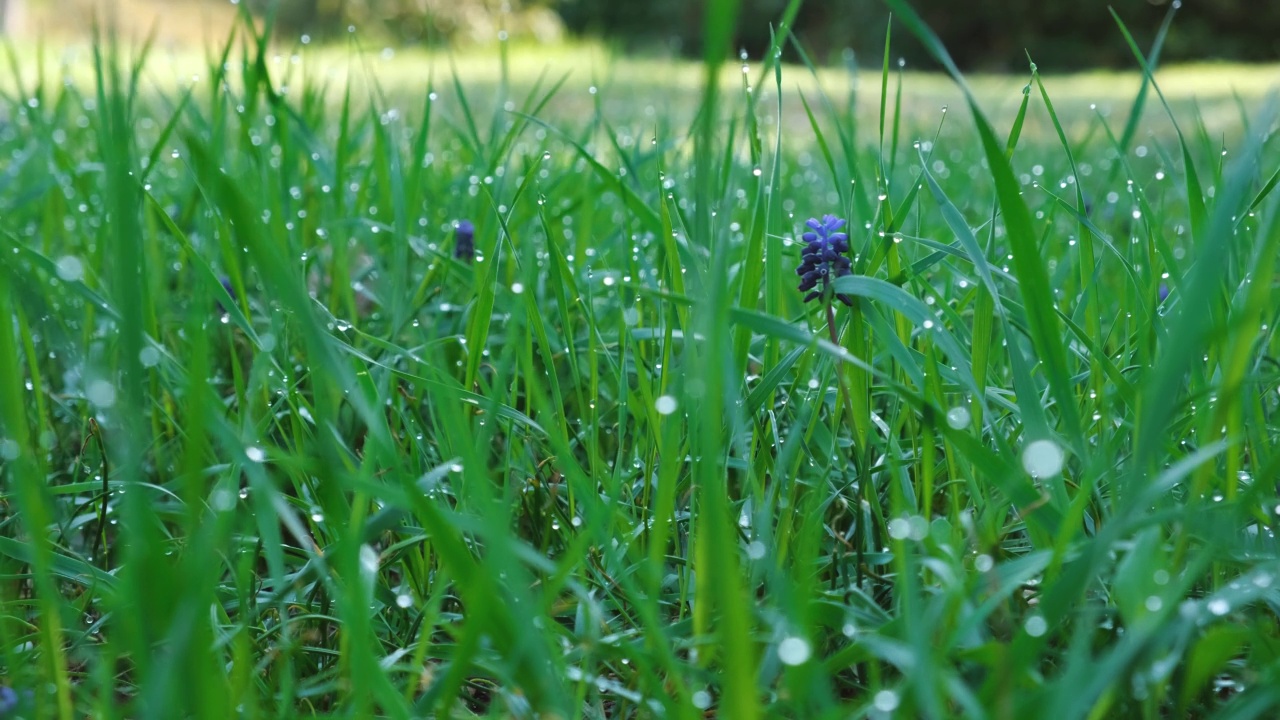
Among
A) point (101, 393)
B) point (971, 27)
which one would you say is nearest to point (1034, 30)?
point (971, 27)

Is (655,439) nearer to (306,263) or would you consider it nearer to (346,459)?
(346,459)

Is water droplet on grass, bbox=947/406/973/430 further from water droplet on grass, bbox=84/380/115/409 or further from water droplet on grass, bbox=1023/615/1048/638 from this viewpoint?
water droplet on grass, bbox=84/380/115/409

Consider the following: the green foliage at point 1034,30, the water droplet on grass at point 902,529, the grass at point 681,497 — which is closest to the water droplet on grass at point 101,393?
the grass at point 681,497

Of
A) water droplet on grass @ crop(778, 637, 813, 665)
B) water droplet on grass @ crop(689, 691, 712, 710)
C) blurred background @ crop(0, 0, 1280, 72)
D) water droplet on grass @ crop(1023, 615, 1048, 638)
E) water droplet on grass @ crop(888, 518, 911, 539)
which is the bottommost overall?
water droplet on grass @ crop(689, 691, 712, 710)

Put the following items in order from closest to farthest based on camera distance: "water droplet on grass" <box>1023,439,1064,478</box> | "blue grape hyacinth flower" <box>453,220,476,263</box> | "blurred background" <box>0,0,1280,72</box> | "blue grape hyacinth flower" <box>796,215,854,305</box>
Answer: "water droplet on grass" <box>1023,439,1064,478</box>, "blue grape hyacinth flower" <box>796,215,854,305</box>, "blue grape hyacinth flower" <box>453,220,476,263</box>, "blurred background" <box>0,0,1280,72</box>

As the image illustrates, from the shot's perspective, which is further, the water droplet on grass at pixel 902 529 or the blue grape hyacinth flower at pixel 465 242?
the blue grape hyacinth flower at pixel 465 242

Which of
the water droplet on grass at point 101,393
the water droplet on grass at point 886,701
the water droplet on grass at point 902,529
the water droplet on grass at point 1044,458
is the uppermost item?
the water droplet on grass at point 101,393

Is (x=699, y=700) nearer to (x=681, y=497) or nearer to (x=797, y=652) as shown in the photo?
(x=797, y=652)

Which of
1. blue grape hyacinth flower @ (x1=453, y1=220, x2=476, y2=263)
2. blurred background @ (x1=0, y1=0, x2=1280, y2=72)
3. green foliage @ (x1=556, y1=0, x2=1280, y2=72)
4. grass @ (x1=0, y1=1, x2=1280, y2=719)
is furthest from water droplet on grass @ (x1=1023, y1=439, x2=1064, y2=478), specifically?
green foliage @ (x1=556, y1=0, x2=1280, y2=72)

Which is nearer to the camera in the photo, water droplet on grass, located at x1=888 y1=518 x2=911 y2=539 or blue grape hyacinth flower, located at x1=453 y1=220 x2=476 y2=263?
water droplet on grass, located at x1=888 y1=518 x2=911 y2=539

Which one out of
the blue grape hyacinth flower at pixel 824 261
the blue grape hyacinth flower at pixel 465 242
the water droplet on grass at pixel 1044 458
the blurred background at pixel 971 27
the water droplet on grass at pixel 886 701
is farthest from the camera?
the blurred background at pixel 971 27

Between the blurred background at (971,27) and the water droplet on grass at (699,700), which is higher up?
the blurred background at (971,27)

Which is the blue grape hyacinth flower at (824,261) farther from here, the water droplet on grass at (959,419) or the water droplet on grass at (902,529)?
the water droplet on grass at (902,529)
